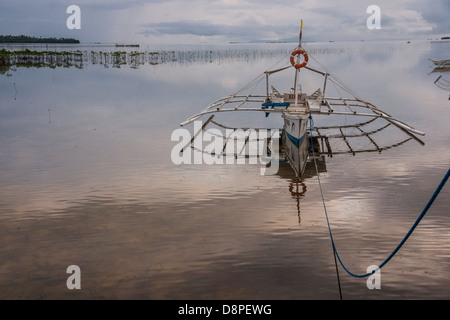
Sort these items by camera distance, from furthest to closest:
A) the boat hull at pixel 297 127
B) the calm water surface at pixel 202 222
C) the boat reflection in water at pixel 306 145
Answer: the boat hull at pixel 297 127
the boat reflection in water at pixel 306 145
the calm water surface at pixel 202 222

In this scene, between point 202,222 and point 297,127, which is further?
point 297,127

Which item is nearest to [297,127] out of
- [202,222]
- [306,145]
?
[306,145]

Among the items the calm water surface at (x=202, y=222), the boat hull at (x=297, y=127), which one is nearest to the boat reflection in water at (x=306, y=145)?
the boat hull at (x=297, y=127)

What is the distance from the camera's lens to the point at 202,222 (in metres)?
8.29

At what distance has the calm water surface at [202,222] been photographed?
6.16 m

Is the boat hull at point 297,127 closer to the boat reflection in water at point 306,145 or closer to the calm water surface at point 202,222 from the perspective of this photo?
the boat reflection in water at point 306,145

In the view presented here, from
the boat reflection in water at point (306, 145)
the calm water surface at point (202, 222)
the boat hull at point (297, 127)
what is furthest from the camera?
the boat hull at point (297, 127)

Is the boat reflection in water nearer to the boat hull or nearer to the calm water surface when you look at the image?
the boat hull

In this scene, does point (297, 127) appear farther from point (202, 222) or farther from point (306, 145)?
point (202, 222)

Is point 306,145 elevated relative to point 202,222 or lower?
elevated

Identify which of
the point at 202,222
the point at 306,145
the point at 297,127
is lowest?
the point at 202,222

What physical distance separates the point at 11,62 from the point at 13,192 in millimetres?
53808

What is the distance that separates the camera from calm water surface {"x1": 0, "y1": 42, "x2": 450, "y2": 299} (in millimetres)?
6160

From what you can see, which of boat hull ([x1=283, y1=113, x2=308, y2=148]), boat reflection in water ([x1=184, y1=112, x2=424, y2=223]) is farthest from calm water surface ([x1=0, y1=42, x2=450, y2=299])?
boat hull ([x1=283, y1=113, x2=308, y2=148])
